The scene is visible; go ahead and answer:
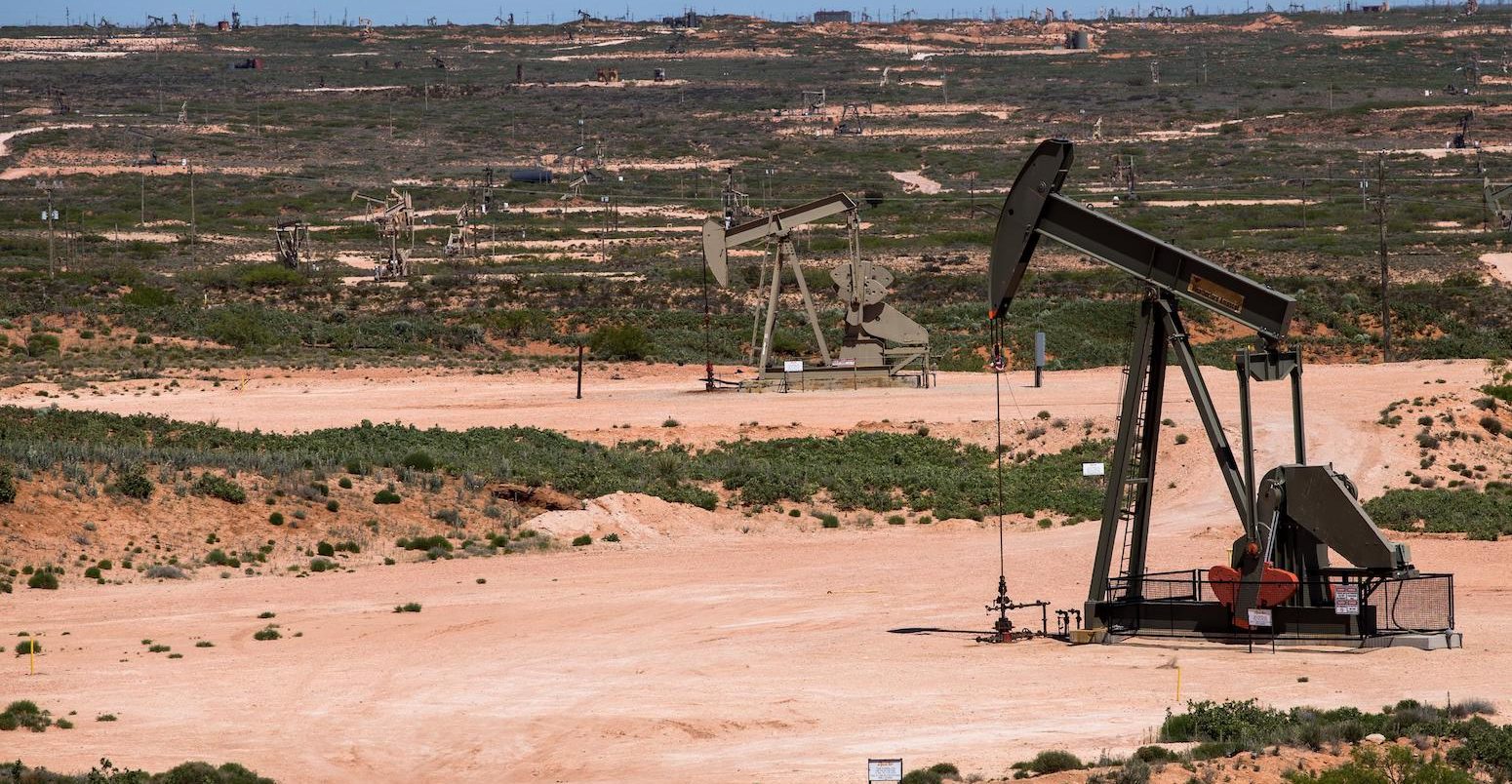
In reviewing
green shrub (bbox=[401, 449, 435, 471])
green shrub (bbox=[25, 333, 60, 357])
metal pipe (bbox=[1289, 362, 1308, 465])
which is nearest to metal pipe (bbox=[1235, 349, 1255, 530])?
metal pipe (bbox=[1289, 362, 1308, 465])

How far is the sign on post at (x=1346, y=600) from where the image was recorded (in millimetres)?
18859

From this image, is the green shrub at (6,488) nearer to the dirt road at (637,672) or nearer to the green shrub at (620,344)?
the dirt road at (637,672)

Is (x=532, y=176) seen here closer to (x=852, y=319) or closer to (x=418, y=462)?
(x=852, y=319)

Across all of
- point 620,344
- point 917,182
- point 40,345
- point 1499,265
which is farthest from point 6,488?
point 917,182

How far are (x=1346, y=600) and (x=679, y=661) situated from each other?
6978mm

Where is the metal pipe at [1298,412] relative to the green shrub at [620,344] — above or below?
above

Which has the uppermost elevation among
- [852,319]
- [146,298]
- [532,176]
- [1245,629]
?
[532,176]

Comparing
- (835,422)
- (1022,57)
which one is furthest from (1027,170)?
(1022,57)

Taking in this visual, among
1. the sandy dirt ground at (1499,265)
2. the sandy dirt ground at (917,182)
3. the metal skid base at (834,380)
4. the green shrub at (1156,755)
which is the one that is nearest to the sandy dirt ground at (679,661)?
the green shrub at (1156,755)

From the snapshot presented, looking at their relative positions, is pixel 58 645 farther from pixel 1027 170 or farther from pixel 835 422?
pixel 835 422

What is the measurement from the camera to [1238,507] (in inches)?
760

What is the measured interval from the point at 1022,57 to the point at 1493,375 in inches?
6408

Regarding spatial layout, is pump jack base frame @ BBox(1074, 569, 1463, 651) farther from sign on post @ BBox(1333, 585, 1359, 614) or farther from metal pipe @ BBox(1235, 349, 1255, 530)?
metal pipe @ BBox(1235, 349, 1255, 530)

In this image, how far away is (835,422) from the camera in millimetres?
38125
